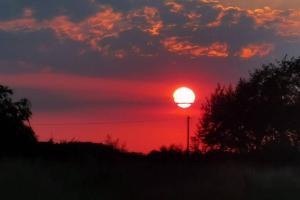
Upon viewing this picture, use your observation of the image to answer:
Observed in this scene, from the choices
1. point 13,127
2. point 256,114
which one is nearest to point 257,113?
point 256,114

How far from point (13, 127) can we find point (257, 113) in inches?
1158

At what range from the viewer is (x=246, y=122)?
65688 millimetres

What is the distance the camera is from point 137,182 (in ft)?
84.0

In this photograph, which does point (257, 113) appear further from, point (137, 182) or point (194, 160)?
point (137, 182)

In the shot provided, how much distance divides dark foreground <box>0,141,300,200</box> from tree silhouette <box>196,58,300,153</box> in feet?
105

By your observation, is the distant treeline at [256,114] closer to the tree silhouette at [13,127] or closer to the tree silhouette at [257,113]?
the tree silhouette at [257,113]

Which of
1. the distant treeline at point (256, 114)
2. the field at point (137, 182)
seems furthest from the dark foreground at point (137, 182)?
the distant treeline at point (256, 114)

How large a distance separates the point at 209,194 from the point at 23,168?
6.62 meters

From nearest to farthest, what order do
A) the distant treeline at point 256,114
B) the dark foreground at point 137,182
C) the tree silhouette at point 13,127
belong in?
the dark foreground at point 137,182
the tree silhouette at point 13,127
the distant treeline at point 256,114

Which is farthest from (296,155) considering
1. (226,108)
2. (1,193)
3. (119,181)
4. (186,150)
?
(1,193)

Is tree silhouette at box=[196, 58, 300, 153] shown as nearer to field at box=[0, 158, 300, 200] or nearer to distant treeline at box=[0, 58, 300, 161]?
distant treeline at box=[0, 58, 300, 161]

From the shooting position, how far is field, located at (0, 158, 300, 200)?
71.2 ft

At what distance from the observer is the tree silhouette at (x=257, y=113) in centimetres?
6419

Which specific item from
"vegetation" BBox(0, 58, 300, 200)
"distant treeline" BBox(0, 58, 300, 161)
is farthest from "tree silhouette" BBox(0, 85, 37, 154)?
"distant treeline" BBox(0, 58, 300, 161)
